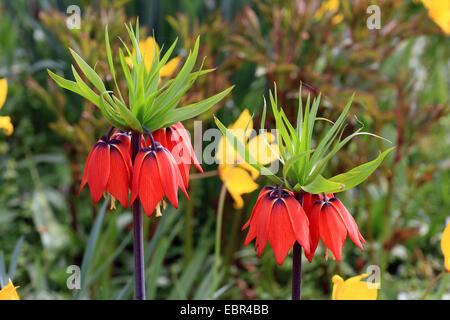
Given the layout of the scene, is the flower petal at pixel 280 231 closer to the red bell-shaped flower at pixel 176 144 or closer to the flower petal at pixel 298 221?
the flower petal at pixel 298 221

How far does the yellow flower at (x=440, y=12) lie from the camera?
1.88 m

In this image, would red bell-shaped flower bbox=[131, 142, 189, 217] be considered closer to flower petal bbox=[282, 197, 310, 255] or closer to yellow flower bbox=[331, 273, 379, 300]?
flower petal bbox=[282, 197, 310, 255]

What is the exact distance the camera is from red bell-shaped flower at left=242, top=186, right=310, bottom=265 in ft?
2.39

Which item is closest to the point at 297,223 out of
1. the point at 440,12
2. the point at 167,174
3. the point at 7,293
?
the point at 167,174

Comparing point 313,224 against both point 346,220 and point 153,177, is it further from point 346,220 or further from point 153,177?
point 153,177

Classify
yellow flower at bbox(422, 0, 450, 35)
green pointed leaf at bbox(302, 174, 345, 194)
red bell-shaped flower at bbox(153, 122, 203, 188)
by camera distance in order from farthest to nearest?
1. yellow flower at bbox(422, 0, 450, 35)
2. red bell-shaped flower at bbox(153, 122, 203, 188)
3. green pointed leaf at bbox(302, 174, 345, 194)

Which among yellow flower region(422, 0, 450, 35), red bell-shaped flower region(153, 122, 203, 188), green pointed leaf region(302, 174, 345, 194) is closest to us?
green pointed leaf region(302, 174, 345, 194)

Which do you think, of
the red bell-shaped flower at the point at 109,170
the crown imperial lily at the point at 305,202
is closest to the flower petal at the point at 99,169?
the red bell-shaped flower at the point at 109,170

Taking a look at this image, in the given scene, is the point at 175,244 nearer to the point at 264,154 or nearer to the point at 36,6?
the point at 264,154

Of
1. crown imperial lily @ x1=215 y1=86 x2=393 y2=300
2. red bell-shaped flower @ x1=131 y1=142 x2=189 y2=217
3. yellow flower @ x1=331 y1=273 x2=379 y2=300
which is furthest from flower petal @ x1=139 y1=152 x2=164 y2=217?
yellow flower @ x1=331 y1=273 x2=379 y2=300

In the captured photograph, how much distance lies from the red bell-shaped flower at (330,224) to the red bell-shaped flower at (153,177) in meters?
0.19

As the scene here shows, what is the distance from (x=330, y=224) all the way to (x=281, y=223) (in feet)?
0.23

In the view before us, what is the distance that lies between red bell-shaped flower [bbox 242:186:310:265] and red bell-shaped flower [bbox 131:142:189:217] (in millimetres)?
118
